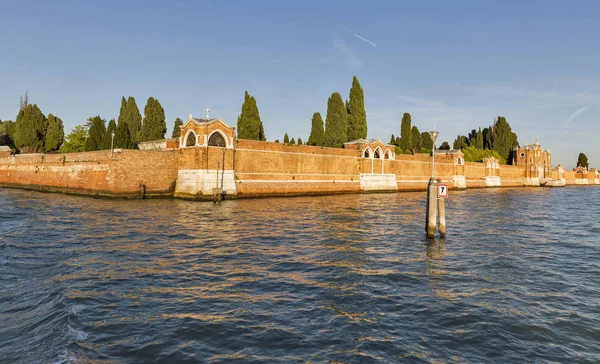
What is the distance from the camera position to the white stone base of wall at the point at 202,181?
107 ft

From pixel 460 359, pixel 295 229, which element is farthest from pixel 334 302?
pixel 295 229

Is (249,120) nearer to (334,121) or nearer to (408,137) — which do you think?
(334,121)

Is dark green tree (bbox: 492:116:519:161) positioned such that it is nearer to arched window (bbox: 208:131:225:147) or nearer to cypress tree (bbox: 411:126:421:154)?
cypress tree (bbox: 411:126:421:154)

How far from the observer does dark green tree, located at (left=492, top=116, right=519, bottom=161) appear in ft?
302

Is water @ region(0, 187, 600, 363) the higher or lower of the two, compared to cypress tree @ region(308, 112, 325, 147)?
lower

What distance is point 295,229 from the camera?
17.3m

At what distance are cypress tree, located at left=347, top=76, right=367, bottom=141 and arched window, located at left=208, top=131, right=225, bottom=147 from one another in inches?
1112

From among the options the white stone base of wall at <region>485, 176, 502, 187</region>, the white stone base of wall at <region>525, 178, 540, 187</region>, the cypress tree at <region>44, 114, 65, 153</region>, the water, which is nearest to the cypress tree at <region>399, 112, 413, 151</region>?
the white stone base of wall at <region>485, 176, 502, 187</region>

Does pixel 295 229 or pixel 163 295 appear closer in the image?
pixel 163 295

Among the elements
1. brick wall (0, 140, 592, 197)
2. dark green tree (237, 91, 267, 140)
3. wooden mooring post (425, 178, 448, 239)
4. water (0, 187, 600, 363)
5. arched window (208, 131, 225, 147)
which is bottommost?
water (0, 187, 600, 363)

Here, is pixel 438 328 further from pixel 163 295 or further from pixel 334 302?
pixel 163 295

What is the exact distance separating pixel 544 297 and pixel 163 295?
8466 mm

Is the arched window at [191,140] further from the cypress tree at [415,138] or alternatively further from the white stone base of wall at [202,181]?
the cypress tree at [415,138]

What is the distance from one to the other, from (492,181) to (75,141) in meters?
76.0
